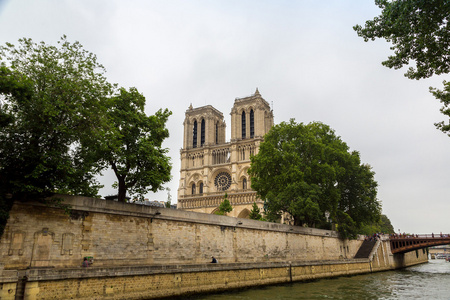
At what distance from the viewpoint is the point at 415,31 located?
10.9m

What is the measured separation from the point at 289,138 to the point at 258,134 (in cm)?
2866

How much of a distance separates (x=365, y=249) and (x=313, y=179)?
39.2ft

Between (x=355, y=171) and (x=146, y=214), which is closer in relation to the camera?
(x=146, y=214)

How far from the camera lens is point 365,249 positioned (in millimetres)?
35281

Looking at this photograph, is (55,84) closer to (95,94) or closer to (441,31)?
(95,94)

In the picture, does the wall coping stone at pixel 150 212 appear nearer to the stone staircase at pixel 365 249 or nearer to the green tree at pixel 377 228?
the stone staircase at pixel 365 249

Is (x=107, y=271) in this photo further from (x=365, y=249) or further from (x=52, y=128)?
(x=365, y=249)

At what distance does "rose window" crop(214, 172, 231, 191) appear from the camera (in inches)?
2372

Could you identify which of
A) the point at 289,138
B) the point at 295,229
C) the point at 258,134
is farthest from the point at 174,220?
the point at 258,134

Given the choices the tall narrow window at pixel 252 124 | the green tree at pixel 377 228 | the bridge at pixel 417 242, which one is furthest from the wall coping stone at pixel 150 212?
the tall narrow window at pixel 252 124

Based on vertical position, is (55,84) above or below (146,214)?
above

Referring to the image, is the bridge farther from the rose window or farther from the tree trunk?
the tree trunk

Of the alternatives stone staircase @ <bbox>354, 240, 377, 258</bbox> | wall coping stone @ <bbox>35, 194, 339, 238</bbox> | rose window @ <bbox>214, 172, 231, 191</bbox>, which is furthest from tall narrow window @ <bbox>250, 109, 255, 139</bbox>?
wall coping stone @ <bbox>35, 194, 339, 238</bbox>

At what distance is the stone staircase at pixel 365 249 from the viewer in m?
34.0
